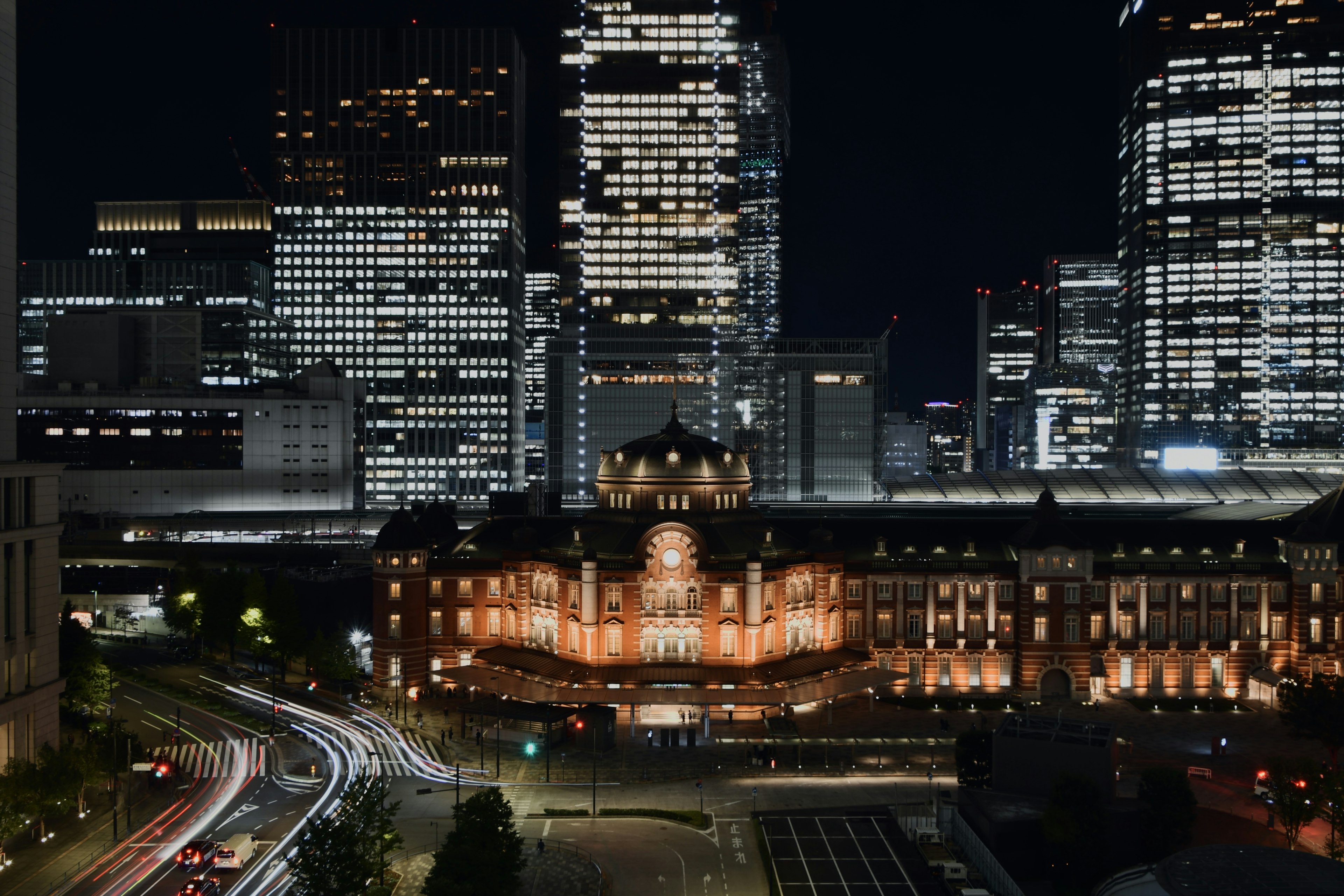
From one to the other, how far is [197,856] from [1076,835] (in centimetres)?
4987

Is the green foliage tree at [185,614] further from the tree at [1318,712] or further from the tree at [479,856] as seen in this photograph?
the tree at [1318,712]

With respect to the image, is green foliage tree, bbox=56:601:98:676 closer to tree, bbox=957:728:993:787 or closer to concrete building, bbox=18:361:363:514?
tree, bbox=957:728:993:787

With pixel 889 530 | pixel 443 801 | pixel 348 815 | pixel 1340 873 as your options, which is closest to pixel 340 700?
pixel 443 801

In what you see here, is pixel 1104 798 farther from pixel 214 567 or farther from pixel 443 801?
pixel 214 567

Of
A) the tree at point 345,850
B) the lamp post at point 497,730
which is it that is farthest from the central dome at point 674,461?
the tree at point 345,850

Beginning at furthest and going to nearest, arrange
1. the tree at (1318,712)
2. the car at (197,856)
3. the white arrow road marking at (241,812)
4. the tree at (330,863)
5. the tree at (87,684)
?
the tree at (87,684)
the tree at (1318,712)
the white arrow road marking at (241,812)
the car at (197,856)
the tree at (330,863)

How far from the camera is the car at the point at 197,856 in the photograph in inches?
2361

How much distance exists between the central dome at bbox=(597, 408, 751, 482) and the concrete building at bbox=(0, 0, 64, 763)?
2071 inches

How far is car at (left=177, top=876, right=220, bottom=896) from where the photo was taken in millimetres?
55219

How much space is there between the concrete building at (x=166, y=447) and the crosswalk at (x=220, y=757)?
116 meters

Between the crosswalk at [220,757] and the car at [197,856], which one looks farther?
the crosswalk at [220,757]

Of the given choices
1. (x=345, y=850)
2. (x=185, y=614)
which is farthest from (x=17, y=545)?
(x=185, y=614)

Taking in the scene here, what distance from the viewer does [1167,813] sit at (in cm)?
6506

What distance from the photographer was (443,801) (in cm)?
7425
